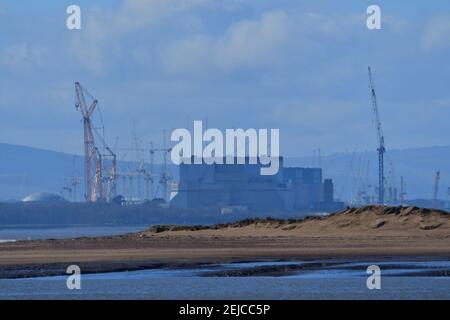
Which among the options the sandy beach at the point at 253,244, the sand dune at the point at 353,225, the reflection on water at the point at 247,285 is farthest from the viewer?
the sand dune at the point at 353,225

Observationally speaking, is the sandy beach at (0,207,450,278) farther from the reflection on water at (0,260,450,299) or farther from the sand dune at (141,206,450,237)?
the reflection on water at (0,260,450,299)

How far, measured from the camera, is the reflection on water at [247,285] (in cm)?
4181

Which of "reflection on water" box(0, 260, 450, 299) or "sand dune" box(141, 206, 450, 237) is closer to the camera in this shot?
"reflection on water" box(0, 260, 450, 299)

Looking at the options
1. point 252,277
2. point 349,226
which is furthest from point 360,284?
point 349,226

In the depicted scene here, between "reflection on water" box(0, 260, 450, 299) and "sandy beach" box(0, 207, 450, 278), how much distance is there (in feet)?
10.3

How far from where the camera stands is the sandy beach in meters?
55.8

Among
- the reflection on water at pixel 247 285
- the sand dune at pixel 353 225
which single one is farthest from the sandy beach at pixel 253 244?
the reflection on water at pixel 247 285

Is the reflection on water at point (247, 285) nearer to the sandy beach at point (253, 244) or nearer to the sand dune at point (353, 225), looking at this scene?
the sandy beach at point (253, 244)

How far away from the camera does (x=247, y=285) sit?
4481 centimetres

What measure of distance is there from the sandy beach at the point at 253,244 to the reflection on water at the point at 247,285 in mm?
3129

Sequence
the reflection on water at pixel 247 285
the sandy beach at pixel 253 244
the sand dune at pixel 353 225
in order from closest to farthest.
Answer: the reflection on water at pixel 247 285 < the sandy beach at pixel 253 244 < the sand dune at pixel 353 225

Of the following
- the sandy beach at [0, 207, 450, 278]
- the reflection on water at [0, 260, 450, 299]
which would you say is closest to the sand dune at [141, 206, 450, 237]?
the sandy beach at [0, 207, 450, 278]

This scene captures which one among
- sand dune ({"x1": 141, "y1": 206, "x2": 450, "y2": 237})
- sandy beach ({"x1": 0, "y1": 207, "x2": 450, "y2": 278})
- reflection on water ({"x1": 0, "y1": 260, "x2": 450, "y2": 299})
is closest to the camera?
reflection on water ({"x1": 0, "y1": 260, "x2": 450, "y2": 299})
